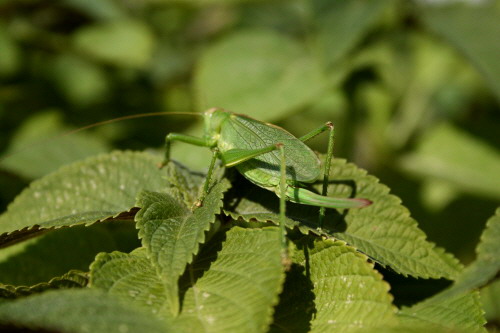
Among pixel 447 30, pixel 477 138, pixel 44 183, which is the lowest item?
pixel 44 183

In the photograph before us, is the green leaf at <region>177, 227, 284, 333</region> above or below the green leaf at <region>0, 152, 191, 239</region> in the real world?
below

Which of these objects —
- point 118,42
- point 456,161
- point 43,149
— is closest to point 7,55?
point 118,42

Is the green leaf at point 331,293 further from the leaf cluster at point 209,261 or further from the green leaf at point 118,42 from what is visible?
the green leaf at point 118,42

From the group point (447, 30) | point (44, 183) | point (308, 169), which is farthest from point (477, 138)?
point (44, 183)

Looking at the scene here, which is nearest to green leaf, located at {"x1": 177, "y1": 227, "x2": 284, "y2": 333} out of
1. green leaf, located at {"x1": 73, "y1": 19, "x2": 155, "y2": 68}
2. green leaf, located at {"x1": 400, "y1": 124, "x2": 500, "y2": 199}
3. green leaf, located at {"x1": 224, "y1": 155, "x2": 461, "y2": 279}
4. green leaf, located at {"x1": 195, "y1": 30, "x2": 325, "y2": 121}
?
green leaf, located at {"x1": 224, "y1": 155, "x2": 461, "y2": 279}

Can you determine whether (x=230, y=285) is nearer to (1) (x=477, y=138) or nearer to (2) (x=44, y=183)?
(2) (x=44, y=183)

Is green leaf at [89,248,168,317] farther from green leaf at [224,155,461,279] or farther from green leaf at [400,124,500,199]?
green leaf at [400,124,500,199]

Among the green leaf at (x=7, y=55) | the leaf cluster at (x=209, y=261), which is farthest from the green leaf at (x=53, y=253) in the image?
the green leaf at (x=7, y=55)
